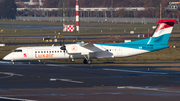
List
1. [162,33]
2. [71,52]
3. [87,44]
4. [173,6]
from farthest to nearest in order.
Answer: [173,6]
[162,33]
[71,52]
[87,44]

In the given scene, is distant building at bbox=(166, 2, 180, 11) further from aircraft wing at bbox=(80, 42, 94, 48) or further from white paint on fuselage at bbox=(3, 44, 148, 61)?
aircraft wing at bbox=(80, 42, 94, 48)

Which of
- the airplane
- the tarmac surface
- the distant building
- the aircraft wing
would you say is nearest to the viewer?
the tarmac surface

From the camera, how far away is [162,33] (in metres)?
38.4

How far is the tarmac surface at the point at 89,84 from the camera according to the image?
1858cm

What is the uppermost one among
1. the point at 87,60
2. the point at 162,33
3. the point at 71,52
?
the point at 162,33

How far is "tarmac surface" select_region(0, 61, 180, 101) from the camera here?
18578 millimetres

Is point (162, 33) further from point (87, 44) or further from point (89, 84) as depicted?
point (89, 84)

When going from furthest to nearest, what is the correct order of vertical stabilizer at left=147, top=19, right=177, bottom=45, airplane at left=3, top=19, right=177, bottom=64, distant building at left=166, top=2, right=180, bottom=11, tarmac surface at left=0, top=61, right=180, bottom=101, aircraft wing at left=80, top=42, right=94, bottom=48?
distant building at left=166, top=2, right=180, bottom=11, vertical stabilizer at left=147, top=19, right=177, bottom=45, airplane at left=3, top=19, right=177, bottom=64, aircraft wing at left=80, top=42, right=94, bottom=48, tarmac surface at left=0, top=61, right=180, bottom=101

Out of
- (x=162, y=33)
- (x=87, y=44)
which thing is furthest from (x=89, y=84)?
(x=162, y=33)

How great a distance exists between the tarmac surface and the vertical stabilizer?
694 cm

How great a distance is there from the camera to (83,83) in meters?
23.7

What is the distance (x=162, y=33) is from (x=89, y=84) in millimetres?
18539

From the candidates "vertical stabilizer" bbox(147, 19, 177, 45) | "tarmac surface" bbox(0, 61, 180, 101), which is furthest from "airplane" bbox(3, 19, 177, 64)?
"tarmac surface" bbox(0, 61, 180, 101)

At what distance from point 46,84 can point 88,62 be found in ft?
46.2
